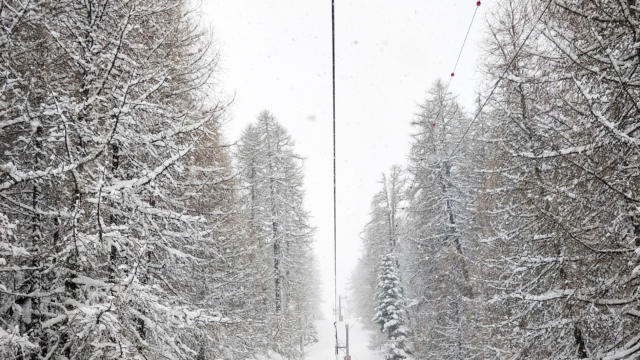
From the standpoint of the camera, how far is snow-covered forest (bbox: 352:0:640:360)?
164 inches

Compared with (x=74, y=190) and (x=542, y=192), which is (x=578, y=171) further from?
(x=74, y=190)

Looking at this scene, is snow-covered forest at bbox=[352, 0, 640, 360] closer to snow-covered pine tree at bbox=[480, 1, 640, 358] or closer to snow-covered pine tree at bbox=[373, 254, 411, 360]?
snow-covered pine tree at bbox=[480, 1, 640, 358]

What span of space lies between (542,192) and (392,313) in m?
16.1

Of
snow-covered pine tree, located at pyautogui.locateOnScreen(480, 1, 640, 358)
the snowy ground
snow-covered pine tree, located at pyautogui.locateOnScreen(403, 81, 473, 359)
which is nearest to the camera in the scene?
Result: snow-covered pine tree, located at pyautogui.locateOnScreen(480, 1, 640, 358)

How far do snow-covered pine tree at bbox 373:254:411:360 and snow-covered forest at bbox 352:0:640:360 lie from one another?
61cm

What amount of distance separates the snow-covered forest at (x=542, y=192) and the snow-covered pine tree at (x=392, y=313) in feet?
1.99

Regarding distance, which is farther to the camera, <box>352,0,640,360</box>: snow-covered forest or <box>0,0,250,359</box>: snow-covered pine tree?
<box>352,0,640,360</box>: snow-covered forest

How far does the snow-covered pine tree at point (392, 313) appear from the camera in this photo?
19.9 m

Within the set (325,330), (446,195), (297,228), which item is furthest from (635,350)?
(325,330)

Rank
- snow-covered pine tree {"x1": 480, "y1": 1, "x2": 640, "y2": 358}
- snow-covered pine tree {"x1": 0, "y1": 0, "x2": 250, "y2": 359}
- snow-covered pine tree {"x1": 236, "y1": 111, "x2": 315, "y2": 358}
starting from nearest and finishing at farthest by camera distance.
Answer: snow-covered pine tree {"x1": 0, "y1": 0, "x2": 250, "y2": 359}, snow-covered pine tree {"x1": 480, "y1": 1, "x2": 640, "y2": 358}, snow-covered pine tree {"x1": 236, "y1": 111, "x2": 315, "y2": 358}

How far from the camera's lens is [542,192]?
22.8 ft

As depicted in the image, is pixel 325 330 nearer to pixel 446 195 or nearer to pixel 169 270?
pixel 446 195

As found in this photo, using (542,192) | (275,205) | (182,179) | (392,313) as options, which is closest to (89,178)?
(182,179)

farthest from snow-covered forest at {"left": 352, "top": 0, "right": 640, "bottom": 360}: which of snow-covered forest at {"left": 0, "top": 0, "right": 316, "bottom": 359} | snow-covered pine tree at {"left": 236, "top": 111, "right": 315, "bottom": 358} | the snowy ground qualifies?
the snowy ground
